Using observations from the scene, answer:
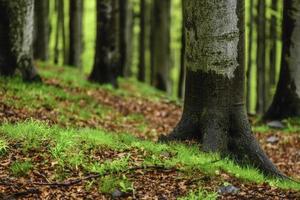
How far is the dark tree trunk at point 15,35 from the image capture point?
11094mm

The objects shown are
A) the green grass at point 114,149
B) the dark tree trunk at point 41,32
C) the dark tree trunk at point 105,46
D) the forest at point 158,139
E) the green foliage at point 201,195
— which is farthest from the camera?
the dark tree trunk at point 41,32

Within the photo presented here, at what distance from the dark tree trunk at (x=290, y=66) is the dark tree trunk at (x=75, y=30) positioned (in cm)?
1037

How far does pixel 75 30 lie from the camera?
21.1m

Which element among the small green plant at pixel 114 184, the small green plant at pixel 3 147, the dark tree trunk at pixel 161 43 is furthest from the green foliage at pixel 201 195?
the dark tree trunk at pixel 161 43

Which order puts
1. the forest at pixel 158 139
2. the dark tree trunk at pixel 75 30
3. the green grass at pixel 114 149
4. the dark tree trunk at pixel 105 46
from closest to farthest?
the forest at pixel 158 139, the green grass at pixel 114 149, the dark tree trunk at pixel 105 46, the dark tree trunk at pixel 75 30

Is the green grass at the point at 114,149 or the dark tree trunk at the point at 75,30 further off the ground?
the dark tree trunk at the point at 75,30

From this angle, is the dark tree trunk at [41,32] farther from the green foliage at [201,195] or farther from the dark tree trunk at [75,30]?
the green foliage at [201,195]

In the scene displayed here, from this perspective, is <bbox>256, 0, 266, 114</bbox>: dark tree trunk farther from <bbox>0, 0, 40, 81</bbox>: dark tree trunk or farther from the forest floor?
the forest floor

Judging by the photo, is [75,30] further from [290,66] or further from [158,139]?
[158,139]

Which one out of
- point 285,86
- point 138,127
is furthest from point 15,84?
point 285,86

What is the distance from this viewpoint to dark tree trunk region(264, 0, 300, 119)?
503 inches

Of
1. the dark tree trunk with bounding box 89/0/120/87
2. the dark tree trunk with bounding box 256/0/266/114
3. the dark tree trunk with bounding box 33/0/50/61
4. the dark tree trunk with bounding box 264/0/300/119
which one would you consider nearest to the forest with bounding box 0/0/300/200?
the dark tree trunk with bounding box 264/0/300/119

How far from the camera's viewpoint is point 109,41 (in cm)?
1554

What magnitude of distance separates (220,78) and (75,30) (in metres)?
14.6
